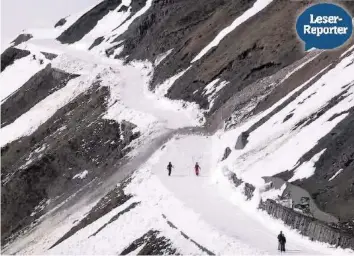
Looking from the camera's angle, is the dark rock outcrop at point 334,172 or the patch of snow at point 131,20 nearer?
the dark rock outcrop at point 334,172

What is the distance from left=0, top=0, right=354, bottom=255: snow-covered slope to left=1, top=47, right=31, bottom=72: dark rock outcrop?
50.6ft

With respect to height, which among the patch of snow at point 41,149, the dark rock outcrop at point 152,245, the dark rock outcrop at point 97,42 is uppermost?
the dark rock outcrop at point 97,42

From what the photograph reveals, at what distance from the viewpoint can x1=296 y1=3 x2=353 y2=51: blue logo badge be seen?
3512 centimetres

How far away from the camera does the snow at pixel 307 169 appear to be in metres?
25.1

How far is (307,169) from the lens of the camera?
999 inches

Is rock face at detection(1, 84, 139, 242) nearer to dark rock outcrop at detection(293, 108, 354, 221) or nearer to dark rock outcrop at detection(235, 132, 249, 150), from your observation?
dark rock outcrop at detection(235, 132, 249, 150)

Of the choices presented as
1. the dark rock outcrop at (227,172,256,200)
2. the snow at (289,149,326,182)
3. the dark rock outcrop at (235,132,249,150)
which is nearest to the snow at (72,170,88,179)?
the dark rock outcrop at (235,132,249,150)

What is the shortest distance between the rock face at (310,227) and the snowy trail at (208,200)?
342mm

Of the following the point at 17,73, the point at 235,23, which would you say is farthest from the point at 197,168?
the point at 17,73

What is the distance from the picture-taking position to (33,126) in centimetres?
5703

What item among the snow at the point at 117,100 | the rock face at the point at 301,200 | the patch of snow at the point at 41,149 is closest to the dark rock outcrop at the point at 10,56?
the snow at the point at 117,100

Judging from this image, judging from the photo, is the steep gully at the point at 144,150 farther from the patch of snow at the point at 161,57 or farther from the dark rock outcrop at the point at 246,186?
the patch of snow at the point at 161,57

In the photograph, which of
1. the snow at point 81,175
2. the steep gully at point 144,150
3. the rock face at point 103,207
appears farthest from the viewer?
the snow at point 81,175

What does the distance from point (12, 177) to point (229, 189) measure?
76.1ft
